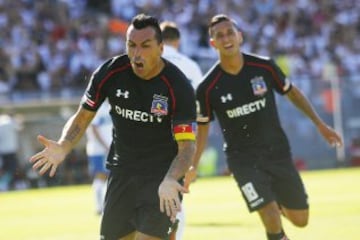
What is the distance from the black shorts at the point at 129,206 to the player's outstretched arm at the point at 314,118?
292cm

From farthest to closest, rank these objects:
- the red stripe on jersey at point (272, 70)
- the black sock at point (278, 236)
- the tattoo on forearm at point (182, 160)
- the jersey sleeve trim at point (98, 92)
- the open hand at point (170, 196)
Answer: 1. the red stripe on jersey at point (272, 70)
2. the black sock at point (278, 236)
3. the jersey sleeve trim at point (98, 92)
4. the tattoo on forearm at point (182, 160)
5. the open hand at point (170, 196)

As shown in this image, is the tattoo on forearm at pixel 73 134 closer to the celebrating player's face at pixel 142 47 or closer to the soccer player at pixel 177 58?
the celebrating player's face at pixel 142 47

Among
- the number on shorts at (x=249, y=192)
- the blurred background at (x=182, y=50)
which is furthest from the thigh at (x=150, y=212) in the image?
the blurred background at (x=182, y=50)

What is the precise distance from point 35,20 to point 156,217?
80.1 feet

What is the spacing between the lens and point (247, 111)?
Result: 35.6ft

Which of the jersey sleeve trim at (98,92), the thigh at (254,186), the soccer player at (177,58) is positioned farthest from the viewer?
the soccer player at (177,58)

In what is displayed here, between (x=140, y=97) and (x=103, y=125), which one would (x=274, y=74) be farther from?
(x=103, y=125)

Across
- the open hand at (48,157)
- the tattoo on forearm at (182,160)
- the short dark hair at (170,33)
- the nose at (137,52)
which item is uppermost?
the nose at (137,52)

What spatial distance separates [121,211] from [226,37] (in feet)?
9.65

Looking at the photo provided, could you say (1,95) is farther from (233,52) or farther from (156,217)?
(156,217)

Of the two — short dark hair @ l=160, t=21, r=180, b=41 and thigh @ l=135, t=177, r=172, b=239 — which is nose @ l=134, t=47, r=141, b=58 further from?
short dark hair @ l=160, t=21, r=180, b=41

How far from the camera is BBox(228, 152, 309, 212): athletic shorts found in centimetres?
1066

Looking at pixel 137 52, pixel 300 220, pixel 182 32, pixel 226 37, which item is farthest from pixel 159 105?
pixel 182 32

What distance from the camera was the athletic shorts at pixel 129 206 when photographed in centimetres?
829
